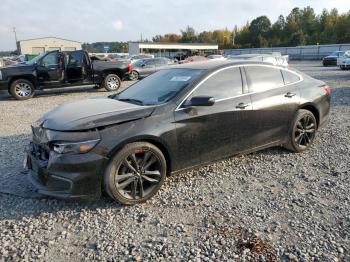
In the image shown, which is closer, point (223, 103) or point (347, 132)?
point (223, 103)

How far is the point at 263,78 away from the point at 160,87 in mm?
1626

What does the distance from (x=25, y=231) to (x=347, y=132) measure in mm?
6024

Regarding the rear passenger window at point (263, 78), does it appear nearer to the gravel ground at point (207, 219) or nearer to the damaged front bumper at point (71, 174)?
the gravel ground at point (207, 219)

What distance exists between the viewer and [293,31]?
3541 inches

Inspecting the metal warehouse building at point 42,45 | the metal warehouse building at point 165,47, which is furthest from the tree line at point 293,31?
the metal warehouse building at point 42,45

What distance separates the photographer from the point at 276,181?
4508 mm

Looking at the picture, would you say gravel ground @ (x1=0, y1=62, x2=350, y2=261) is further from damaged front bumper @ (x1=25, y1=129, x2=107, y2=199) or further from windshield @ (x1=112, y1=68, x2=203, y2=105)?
windshield @ (x1=112, y1=68, x2=203, y2=105)

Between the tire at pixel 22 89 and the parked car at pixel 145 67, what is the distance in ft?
24.8

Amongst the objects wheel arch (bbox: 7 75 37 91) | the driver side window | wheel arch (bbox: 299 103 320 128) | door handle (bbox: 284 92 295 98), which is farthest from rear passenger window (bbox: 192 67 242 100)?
wheel arch (bbox: 7 75 37 91)

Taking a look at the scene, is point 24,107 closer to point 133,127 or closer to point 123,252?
point 133,127

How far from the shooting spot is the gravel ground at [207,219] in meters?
3.07

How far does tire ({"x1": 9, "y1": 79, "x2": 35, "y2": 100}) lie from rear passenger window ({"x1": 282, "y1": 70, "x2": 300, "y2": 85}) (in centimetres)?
1053

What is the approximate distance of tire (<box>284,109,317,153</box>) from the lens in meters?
5.38

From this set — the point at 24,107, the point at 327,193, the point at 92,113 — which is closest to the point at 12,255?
the point at 92,113
